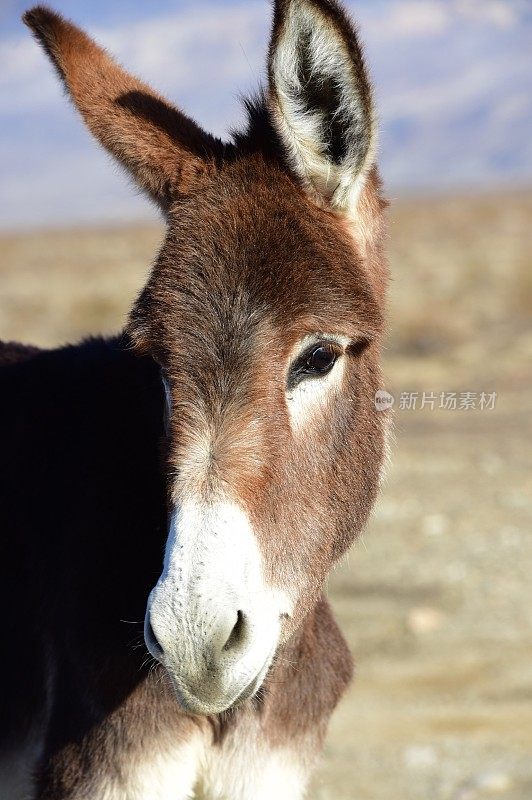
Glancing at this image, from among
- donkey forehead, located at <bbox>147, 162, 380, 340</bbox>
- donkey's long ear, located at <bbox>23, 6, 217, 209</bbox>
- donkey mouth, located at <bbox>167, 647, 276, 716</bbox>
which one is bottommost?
donkey mouth, located at <bbox>167, 647, 276, 716</bbox>

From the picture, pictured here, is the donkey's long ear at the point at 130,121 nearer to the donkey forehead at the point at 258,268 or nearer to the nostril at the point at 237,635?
the donkey forehead at the point at 258,268

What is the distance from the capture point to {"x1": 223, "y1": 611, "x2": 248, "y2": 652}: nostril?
280cm

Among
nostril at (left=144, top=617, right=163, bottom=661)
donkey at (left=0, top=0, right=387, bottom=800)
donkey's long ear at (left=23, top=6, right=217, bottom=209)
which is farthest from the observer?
donkey's long ear at (left=23, top=6, right=217, bottom=209)

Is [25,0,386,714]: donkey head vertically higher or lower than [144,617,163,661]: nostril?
higher

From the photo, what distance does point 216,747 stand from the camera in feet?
11.9

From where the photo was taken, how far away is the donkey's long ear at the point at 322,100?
3.10 metres

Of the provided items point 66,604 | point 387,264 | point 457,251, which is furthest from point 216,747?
point 457,251

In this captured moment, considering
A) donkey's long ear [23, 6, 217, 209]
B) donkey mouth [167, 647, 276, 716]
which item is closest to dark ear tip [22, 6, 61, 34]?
donkey's long ear [23, 6, 217, 209]

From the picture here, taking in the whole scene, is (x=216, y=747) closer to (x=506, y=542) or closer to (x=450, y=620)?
(x=450, y=620)

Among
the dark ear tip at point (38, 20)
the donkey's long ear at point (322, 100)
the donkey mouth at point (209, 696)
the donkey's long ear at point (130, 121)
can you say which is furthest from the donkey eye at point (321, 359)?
the dark ear tip at point (38, 20)

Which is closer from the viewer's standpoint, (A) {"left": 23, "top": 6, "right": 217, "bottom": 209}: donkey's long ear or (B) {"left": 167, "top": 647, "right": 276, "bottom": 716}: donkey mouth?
(B) {"left": 167, "top": 647, "right": 276, "bottom": 716}: donkey mouth

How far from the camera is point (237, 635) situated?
2812 millimetres

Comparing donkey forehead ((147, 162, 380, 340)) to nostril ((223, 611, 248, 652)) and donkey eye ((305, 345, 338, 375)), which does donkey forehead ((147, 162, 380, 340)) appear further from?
nostril ((223, 611, 248, 652))

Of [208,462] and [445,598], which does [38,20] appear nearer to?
[208,462]
